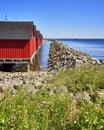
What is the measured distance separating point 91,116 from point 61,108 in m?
0.77

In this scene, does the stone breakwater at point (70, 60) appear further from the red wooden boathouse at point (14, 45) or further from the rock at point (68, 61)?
the red wooden boathouse at point (14, 45)

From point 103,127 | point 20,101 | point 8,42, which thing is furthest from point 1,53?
point 103,127

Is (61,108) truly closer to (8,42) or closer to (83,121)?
(83,121)

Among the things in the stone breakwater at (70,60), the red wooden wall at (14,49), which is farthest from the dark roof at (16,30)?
the stone breakwater at (70,60)

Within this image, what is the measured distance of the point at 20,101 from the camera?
21.9ft

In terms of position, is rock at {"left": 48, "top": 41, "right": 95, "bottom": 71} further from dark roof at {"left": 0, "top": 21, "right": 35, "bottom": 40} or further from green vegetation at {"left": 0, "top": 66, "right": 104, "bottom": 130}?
green vegetation at {"left": 0, "top": 66, "right": 104, "bottom": 130}

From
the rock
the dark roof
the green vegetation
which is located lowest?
the rock

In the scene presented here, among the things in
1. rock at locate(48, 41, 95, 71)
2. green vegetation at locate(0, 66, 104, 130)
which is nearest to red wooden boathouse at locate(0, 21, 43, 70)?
rock at locate(48, 41, 95, 71)

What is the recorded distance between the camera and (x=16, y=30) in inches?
1151

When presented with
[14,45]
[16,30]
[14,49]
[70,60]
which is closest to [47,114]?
[14,49]

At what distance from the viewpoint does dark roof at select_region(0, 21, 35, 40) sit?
28078 millimetres

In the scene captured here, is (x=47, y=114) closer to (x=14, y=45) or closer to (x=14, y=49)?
(x=14, y=49)

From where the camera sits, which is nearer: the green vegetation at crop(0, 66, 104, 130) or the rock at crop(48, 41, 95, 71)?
the green vegetation at crop(0, 66, 104, 130)

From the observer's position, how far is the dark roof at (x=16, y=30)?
28.1m
